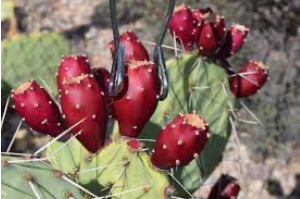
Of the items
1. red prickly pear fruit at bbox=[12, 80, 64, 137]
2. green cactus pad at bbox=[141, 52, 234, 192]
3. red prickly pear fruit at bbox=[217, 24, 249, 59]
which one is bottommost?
green cactus pad at bbox=[141, 52, 234, 192]

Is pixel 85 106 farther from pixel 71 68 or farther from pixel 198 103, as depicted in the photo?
pixel 198 103

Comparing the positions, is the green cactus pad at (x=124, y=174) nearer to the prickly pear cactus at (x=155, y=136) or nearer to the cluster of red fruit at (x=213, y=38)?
the prickly pear cactus at (x=155, y=136)

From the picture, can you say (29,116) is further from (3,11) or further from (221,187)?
(3,11)

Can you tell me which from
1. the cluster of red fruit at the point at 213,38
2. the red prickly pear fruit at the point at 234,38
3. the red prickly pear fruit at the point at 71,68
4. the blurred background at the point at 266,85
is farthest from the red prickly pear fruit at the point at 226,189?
the blurred background at the point at 266,85

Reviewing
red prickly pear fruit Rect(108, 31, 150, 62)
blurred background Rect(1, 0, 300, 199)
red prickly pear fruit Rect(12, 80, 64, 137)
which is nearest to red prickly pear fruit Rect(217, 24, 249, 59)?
red prickly pear fruit Rect(108, 31, 150, 62)

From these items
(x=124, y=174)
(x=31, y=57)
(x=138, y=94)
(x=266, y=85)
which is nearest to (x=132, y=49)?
(x=138, y=94)

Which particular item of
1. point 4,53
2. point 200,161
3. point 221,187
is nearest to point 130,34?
point 200,161

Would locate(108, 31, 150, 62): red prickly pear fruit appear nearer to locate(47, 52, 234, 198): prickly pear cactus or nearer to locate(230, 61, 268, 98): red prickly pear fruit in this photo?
locate(47, 52, 234, 198): prickly pear cactus
